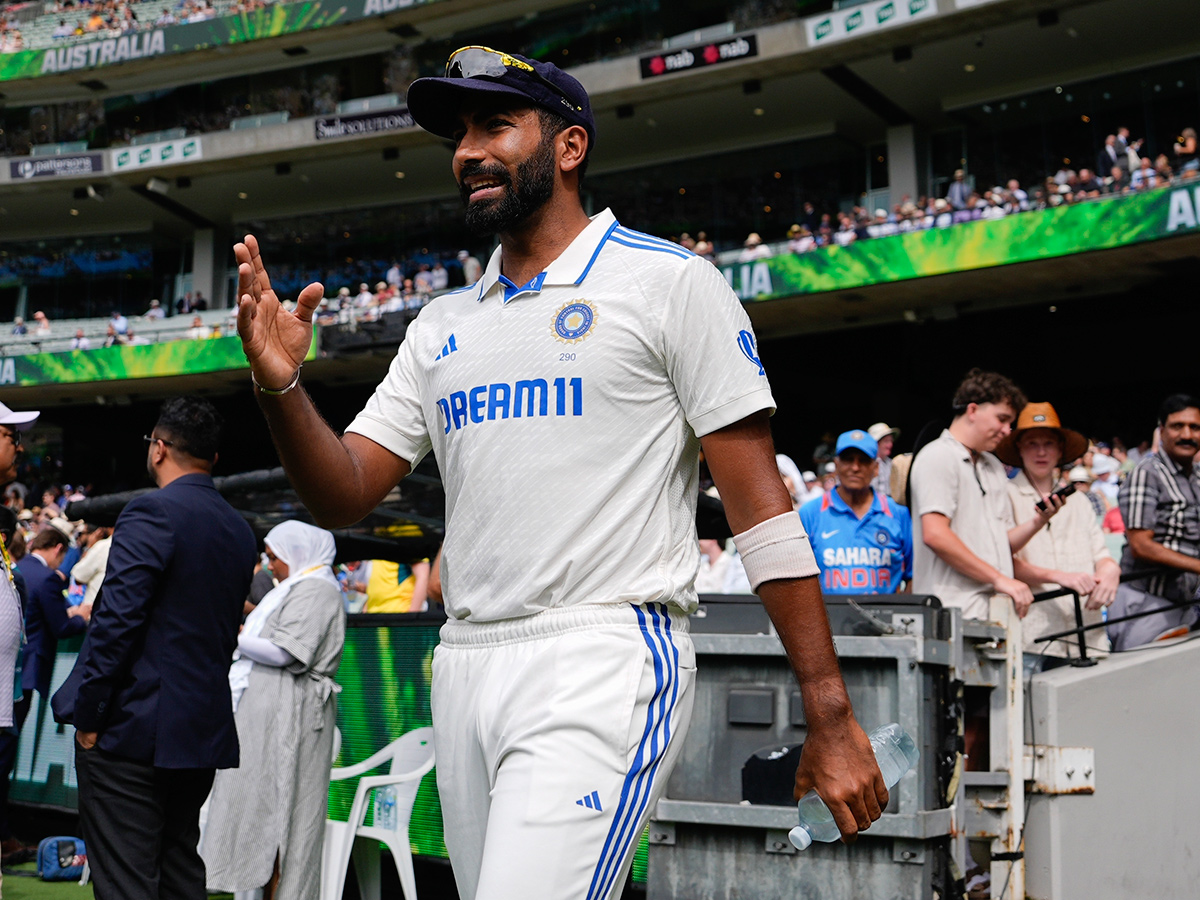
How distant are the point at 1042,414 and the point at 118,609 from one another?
14.6 feet

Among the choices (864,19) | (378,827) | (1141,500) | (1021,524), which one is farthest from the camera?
(864,19)

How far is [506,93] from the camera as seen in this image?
7.34 feet

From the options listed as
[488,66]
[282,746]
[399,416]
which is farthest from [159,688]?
[488,66]

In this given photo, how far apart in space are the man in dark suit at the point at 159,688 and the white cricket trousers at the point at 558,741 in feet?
7.68

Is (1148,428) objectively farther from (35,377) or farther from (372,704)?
(35,377)

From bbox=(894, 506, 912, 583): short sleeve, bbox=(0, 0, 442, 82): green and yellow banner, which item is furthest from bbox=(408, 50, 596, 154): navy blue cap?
bbox=(0, 0, 442, 82): green and yellow banner

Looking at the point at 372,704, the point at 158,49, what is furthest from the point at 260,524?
the point at 158,49

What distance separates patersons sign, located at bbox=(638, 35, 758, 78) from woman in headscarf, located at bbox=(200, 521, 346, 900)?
68.5ft

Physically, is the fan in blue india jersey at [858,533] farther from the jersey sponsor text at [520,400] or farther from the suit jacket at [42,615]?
the suit jacket at [42,615]

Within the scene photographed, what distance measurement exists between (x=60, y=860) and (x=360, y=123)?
2445 cm

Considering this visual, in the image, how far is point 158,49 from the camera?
105 ft

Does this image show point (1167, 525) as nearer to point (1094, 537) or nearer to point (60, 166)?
point (1094, 537)

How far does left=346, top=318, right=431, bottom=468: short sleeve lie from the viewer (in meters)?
2.46

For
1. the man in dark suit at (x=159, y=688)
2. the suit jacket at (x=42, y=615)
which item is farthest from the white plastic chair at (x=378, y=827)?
the suit jacket at (x=42, y=615)
